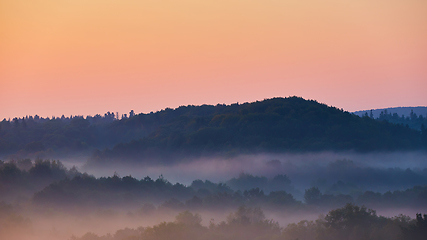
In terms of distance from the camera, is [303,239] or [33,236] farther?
[33,236]

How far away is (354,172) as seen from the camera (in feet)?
580

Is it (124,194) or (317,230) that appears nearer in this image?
(317,230)

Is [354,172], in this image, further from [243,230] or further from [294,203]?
[243,230]

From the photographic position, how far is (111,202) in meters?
104

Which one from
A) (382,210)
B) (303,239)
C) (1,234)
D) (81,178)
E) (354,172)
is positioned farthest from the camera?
(354,172)

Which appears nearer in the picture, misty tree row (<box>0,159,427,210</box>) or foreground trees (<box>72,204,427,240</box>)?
foreground trees (<box>72,204,427,240</box>)

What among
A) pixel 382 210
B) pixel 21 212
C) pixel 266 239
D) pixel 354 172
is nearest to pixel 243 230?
pixel 266 239

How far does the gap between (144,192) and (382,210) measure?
4404 centimetres

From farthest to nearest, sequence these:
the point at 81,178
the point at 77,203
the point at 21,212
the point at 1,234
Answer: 1. the point at 81,178
2. the point at 77,203
3. the point at 21,212
4. the point at 1,234

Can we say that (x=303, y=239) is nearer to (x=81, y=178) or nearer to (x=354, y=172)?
(x=81, y=178)

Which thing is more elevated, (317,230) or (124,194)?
(124,194)

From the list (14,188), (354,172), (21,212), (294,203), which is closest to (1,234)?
(21,212)

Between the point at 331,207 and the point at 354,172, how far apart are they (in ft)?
216

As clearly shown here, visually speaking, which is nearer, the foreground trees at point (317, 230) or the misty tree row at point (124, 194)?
the foreground trees at point (317, 230)
